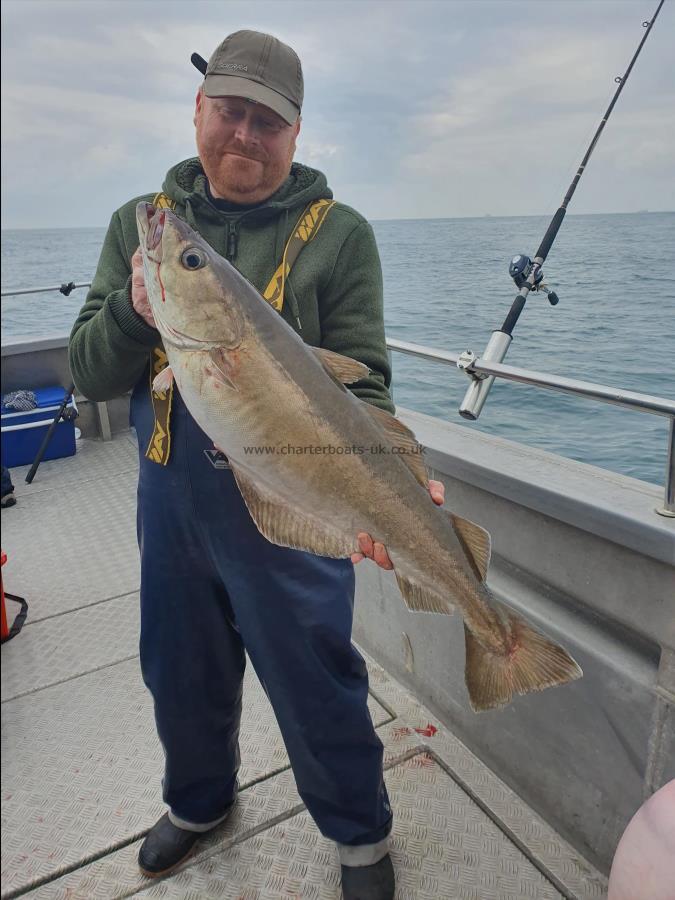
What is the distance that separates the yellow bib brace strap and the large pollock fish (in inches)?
10.0

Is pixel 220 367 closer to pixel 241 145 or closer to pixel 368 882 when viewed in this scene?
pixel 241 145

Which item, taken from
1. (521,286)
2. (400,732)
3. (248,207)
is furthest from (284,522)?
(521,286)

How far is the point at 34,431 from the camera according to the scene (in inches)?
238

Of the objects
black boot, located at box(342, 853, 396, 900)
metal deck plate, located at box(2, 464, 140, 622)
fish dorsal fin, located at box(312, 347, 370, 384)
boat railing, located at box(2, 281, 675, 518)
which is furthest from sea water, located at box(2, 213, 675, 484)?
black boot, located at box(342, 853, 396, 900)

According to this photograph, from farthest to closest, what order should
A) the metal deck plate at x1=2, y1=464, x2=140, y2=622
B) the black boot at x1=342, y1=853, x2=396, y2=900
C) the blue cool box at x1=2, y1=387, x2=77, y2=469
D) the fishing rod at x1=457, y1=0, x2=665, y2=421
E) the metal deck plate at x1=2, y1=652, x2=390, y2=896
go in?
the blue cool box at x1=2, y1=387, x2=77, y2=469
the metal deck plate at x1=2, y1=464, x2=140, y2=622
the fishing rod at x1=457, y1=0, x2=665, y2=421
the metal deck plate at x1=2, y1=652, x2=390, y2=896
the black boot at x1=342, y1=853, x2=396, y2=900

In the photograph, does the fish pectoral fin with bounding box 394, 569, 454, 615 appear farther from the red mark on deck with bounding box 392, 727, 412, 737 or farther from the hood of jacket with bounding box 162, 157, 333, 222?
the red mark on deck with bounding box 392, 727, 412, 737

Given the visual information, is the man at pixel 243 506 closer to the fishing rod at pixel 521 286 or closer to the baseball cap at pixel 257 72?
the baseball cap at pixel 257 72

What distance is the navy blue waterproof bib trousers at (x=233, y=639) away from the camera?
206cm

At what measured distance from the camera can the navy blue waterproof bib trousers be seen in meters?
2.06

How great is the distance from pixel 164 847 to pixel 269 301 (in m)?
1.93

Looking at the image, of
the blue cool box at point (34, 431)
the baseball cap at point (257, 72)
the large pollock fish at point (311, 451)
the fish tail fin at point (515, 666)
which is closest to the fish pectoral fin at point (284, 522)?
the large pollock fish at point (311, 451)

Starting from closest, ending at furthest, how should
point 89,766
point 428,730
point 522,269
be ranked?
1. point 89,766
2. point 428,730
3. point 522,269

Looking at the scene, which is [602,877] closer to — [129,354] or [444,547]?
[444,547]

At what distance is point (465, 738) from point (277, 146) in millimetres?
2428
